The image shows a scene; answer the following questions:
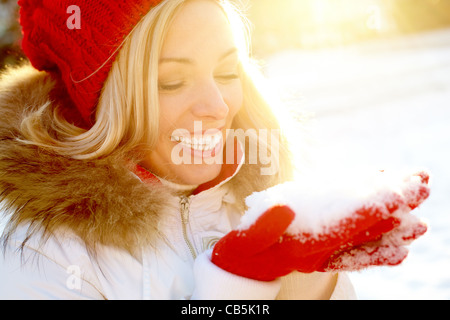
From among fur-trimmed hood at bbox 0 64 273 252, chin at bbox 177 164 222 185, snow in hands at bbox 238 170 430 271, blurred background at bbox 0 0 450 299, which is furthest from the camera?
blurred background at bbox 0 0 450 299

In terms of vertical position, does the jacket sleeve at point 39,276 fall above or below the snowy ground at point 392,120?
below

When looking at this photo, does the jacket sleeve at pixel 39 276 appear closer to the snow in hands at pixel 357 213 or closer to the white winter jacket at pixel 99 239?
the white winter jacket at pixel 99 239

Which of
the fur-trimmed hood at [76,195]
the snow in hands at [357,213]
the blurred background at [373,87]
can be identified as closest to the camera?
the snow in hands at [357,213]

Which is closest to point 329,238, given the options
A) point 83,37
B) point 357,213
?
point 357,213

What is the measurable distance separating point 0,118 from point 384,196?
3.94 ft

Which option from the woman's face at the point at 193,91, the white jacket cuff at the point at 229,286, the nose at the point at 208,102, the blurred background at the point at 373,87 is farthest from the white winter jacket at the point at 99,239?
the blurred background at the point at 373,87

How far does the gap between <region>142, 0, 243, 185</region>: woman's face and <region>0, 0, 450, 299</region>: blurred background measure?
336mm

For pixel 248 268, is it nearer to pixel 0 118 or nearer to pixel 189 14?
pixel 189 14

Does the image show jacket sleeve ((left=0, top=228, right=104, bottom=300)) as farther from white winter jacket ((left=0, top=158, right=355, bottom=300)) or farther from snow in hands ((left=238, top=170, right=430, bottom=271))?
snow in hands ((left=238, top=170, right=430, bottom=271))

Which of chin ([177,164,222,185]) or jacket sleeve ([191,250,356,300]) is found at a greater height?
chin ([177,164,222,185])

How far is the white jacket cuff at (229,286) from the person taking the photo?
1166mm

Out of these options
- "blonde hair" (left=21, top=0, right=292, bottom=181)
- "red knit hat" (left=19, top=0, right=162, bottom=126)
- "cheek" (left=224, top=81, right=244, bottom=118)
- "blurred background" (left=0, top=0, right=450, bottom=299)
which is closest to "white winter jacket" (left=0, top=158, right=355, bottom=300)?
"blonde hair" (left=21, top=0, right=292, bottom=181)

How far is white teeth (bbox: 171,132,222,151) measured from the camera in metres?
1.53

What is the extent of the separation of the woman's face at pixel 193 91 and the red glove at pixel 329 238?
44 cm
